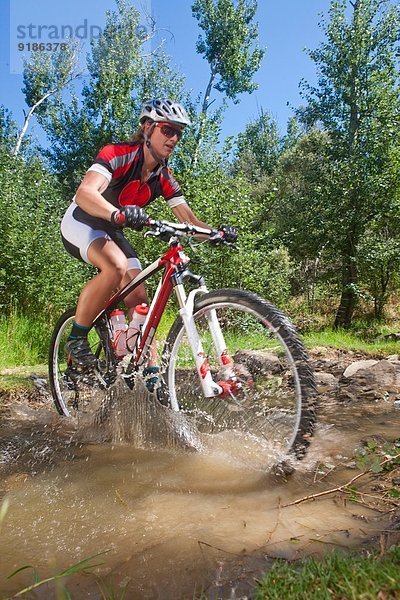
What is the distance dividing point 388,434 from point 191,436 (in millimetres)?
1180

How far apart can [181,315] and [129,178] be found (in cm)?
118

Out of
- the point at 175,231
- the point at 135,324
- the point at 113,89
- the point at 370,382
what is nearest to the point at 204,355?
the point at 175,231

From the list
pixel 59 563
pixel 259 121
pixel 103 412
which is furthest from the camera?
pixel 259 121

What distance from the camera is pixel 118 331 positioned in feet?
11.6

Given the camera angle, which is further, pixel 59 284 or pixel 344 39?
pixel 344 39

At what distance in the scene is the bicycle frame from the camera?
8.46 ft

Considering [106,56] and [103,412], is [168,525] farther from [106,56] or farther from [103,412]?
[106,56]

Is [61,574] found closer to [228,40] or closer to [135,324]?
[135,324]

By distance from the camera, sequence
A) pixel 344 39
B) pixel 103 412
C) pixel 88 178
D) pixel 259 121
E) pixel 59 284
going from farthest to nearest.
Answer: pixel 259 121, pixel 344 39, pixel 59 284, pixel 103 412, pixel 88 178

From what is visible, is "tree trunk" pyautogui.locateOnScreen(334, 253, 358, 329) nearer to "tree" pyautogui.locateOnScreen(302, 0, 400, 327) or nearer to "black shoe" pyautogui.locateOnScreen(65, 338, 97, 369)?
Answer: "tree" pyautogui.locateOnScreen(302, 0, 400, 327)

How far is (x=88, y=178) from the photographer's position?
3129mm

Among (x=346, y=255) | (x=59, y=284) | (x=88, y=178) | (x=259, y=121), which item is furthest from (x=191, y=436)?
(x=259, y=121)

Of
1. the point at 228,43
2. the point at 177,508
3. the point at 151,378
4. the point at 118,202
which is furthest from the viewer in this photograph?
the point at 228,43

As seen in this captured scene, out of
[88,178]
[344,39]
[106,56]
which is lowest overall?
[88,178]
